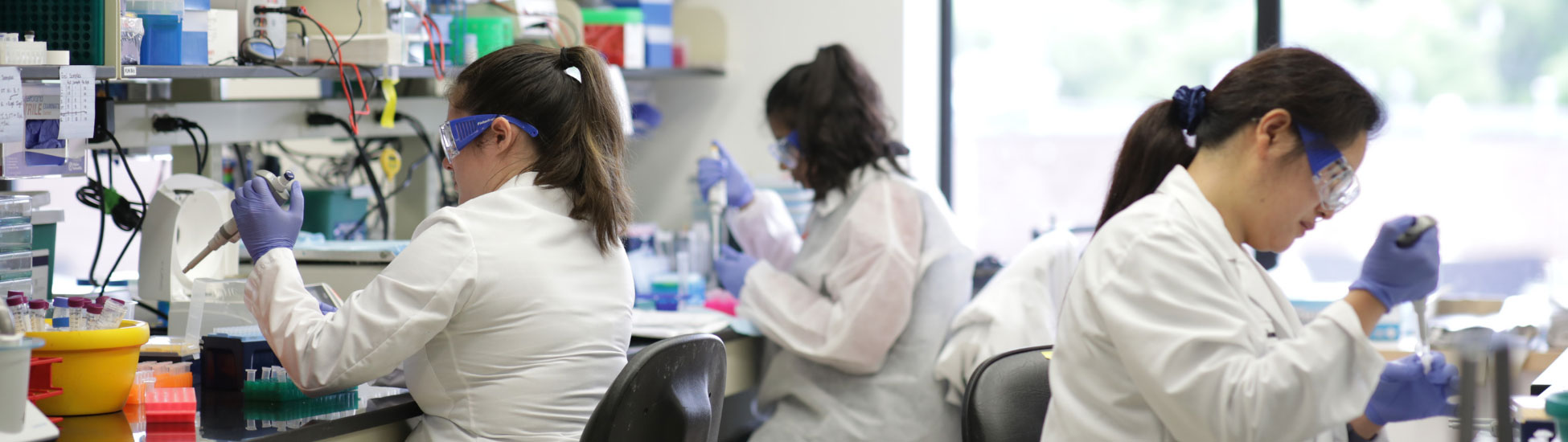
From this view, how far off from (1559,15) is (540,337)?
10.3 ft

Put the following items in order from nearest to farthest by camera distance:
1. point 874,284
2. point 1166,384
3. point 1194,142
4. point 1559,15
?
point 1166,384
point 1194,142
point 874,284
point 1559,15

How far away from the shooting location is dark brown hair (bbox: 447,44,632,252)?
164cm

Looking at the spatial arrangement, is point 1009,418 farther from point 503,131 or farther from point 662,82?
point 662,82

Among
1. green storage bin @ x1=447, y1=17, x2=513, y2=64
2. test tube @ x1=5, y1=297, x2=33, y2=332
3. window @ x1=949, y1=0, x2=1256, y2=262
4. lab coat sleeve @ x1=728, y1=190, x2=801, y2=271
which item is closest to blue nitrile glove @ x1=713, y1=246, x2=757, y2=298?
lab coat sleeve @ x1=728, y1=190, x2=801, y2=271

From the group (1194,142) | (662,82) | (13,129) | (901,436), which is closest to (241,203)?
(13,129)

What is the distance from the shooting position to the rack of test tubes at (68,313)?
155cm

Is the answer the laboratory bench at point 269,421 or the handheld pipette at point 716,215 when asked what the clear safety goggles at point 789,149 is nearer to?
the handheld pipette at point 716,215

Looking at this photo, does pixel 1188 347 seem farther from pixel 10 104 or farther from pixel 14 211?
pixel 14 211

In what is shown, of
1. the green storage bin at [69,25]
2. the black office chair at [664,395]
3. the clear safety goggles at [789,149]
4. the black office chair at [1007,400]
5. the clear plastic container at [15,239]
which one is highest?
the green storage bin at [69,25]

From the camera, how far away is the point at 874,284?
7.95ft

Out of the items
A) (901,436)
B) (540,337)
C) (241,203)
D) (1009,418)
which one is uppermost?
(241,203)

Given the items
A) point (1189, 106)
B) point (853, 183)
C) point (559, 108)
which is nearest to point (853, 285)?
point (853, 183)

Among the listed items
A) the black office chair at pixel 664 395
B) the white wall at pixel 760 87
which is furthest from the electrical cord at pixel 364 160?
the black office chair at pixel 664 395

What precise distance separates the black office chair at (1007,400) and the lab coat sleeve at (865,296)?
0.61 metres
